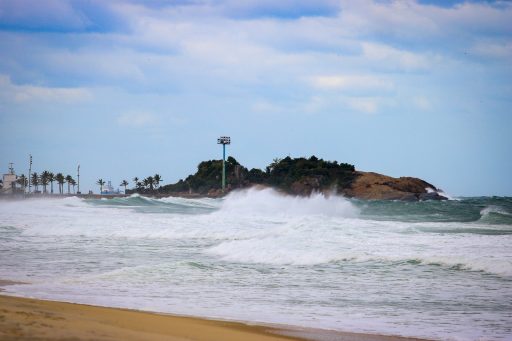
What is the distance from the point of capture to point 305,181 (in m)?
111

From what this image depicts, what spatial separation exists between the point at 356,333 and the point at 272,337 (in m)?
1.10

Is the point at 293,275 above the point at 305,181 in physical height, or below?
below

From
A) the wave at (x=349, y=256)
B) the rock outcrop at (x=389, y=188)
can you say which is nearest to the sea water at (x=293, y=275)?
the wave at (x=349, y=256)

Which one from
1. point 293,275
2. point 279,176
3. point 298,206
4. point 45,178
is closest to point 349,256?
point 293,275

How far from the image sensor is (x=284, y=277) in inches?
489

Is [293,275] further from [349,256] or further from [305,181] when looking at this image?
[305,181]

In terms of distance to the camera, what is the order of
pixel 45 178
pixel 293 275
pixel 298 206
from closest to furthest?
pixel 293 275 → pixel 298 206 → pixel 45 178

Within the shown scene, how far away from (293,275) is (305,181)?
323 feet

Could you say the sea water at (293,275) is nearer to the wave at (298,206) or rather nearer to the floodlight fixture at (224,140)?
the wave at (298,206)

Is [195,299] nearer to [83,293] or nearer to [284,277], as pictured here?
[83,293]

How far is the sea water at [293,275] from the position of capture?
8453 mm

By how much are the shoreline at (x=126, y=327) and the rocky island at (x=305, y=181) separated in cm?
8905

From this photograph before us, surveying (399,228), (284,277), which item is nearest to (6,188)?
(399,228)

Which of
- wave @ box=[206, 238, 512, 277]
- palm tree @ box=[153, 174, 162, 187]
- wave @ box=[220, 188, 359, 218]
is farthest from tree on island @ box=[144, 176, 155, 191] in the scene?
wave @ box=[206, 238, 512, 277]
